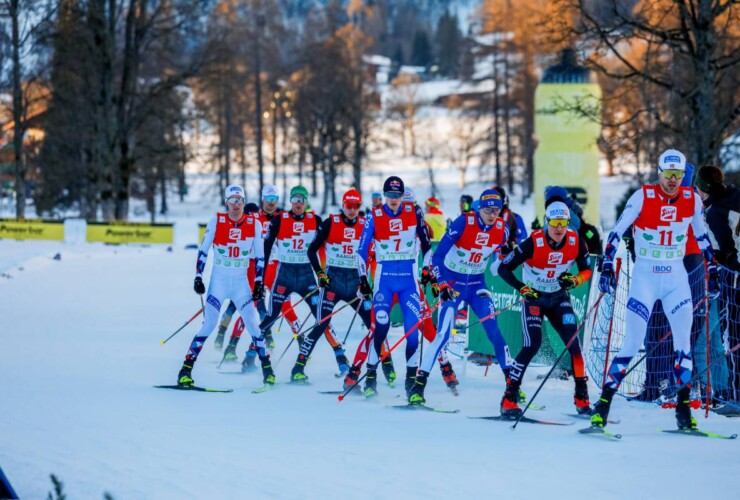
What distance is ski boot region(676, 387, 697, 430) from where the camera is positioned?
8.46 m

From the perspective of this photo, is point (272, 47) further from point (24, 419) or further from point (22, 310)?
point (24, 419)

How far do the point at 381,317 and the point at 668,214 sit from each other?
318 cm

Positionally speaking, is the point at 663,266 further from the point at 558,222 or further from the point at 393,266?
the point at 393,266

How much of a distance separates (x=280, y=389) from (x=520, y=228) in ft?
13.1

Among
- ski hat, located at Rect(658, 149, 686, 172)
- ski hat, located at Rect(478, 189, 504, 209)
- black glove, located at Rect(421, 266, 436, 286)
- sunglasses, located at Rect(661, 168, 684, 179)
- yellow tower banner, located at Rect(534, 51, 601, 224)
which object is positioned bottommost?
black glove, located at Rect(421, 266, 436, 286)

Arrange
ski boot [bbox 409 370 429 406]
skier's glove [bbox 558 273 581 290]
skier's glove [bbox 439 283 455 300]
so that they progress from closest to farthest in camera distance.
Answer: skier's glove [bbox 558 273 581 290] < ski boot [bbox 409 370 429 406] < skier's glove [bbox 439 283 455 300]

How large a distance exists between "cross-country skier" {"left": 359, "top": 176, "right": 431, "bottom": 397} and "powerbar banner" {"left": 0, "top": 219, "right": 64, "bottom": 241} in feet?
86.0

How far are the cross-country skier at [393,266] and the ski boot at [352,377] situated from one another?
24 centimetres

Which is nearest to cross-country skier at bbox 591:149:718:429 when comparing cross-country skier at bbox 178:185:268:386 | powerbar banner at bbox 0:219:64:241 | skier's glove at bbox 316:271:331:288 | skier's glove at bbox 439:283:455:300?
skier's glove at bbox 439:283:455:300

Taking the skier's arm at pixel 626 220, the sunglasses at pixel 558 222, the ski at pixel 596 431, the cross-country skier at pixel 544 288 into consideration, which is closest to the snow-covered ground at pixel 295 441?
the ski at pixel 596 431

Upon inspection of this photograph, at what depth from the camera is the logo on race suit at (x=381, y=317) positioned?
10359mm

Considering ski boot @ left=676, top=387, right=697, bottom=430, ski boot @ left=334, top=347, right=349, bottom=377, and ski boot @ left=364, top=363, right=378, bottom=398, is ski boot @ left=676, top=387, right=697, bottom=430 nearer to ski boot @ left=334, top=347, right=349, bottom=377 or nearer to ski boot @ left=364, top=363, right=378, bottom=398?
ski boot @ left=364, top=363, right=378, bottom=398

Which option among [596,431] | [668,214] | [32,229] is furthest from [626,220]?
[32,229]

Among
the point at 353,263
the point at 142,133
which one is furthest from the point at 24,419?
the point at 142,133
